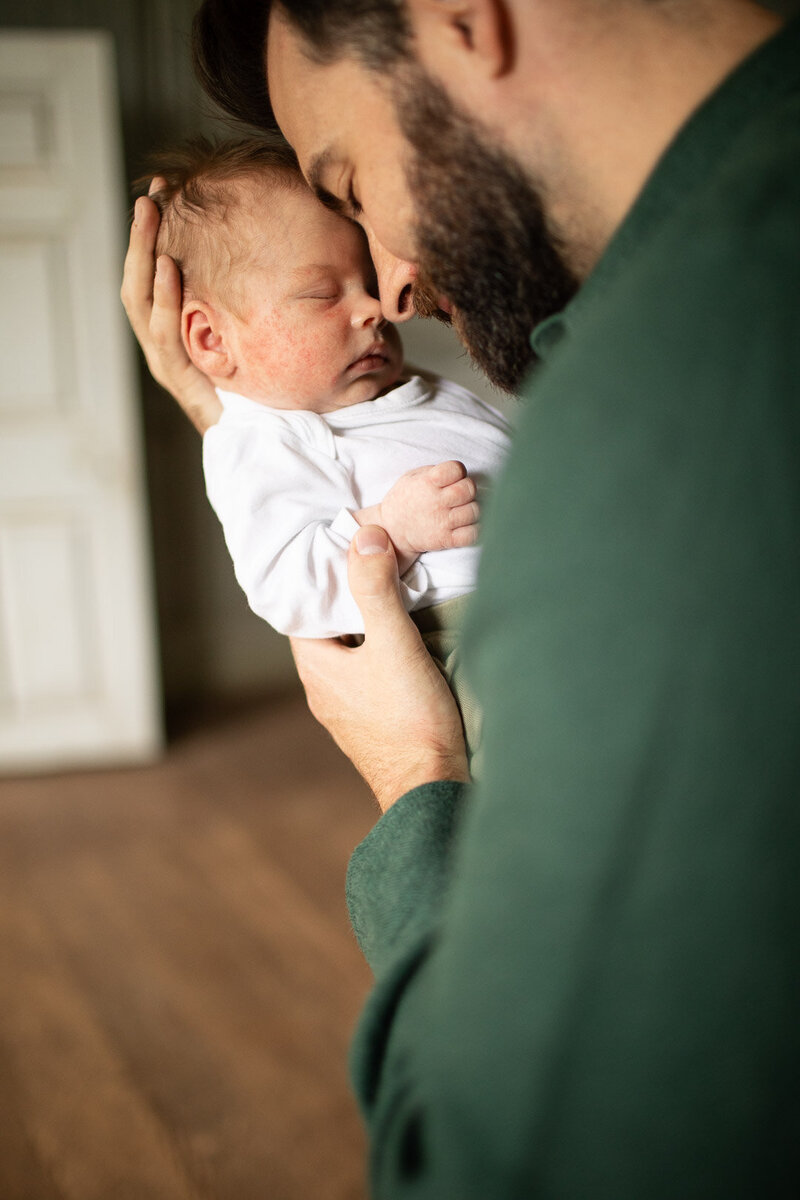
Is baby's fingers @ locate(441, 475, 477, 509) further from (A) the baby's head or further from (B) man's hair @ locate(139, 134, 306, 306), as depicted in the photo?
(B) man's hair @ locate(139, 134, 306, 306)

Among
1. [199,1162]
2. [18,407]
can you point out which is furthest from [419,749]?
[18,407]

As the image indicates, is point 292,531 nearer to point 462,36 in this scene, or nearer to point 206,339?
point 206,339

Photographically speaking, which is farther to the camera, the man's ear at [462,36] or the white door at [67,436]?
the white door at [67,436]

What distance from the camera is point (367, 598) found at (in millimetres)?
872

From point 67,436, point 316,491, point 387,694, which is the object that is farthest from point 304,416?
point 67,436

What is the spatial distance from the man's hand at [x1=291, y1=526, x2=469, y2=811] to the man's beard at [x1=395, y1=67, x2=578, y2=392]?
0.23m

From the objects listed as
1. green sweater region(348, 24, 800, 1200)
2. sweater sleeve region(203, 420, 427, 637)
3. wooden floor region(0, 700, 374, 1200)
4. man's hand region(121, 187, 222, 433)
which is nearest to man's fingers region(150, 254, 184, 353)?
man's hand region(121, 187, 222, 433)

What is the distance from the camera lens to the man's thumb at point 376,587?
0.87 m

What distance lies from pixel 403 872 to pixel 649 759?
0.28 metres

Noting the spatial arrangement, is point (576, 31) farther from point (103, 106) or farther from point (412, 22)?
point (103, 106)

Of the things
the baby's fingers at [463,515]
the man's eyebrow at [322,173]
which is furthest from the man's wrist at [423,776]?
the man's eyebrow at [322,173]

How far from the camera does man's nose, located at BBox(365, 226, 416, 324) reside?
0.89 m

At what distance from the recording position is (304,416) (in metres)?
0.98

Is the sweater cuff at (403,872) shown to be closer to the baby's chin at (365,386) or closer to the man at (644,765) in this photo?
the man at (644,765)
